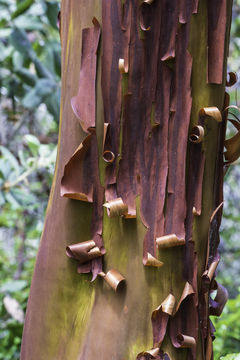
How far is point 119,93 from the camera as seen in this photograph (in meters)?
0.43

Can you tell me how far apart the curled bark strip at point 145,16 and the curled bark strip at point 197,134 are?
106mm

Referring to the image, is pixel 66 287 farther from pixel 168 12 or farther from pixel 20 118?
pixel 20 118

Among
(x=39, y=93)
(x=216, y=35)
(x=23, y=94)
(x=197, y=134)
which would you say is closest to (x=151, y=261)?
(x=197, y=134)

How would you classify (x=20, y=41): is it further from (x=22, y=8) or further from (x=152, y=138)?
(x=152, y=138)

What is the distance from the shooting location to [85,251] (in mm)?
433

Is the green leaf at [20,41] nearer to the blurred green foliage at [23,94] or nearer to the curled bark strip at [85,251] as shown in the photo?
the blurred green foliage at [23,94]

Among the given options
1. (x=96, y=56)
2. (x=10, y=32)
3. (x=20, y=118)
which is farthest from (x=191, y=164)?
(x=20, y=118)

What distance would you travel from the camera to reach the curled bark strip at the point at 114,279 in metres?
0.42

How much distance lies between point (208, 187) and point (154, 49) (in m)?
0.15

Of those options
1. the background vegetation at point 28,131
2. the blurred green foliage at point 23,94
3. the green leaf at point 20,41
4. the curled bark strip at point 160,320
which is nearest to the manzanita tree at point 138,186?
the curled bark strip at point 160,320

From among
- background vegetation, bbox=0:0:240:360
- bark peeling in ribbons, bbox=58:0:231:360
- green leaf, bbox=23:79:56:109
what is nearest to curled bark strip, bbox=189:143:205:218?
bark peeling in ribbons, bbox=58:0:231:360

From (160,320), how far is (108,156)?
17 centimetres

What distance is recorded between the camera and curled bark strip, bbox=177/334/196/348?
41 centimetres

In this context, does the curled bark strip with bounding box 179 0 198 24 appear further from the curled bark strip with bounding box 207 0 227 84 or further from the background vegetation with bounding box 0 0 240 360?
the background vegetation with bounding box 0 0 240 360
